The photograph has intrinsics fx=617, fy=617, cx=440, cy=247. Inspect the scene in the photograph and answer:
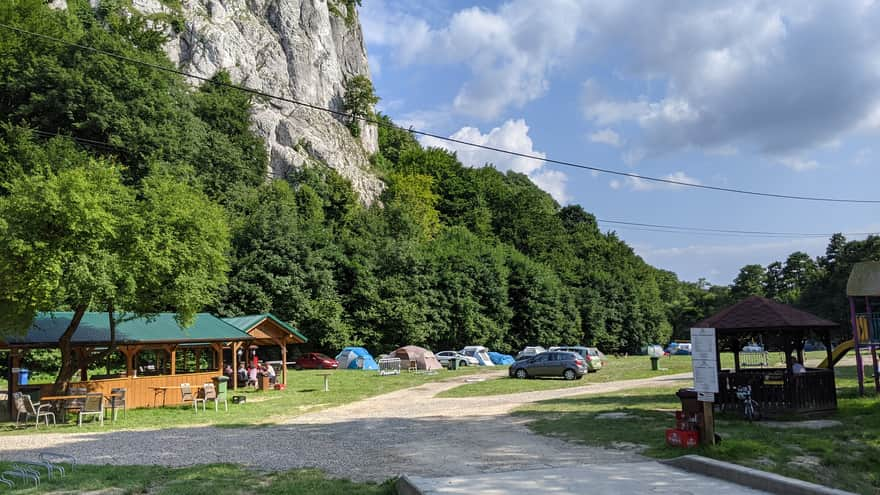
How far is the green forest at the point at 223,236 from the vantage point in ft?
60.7

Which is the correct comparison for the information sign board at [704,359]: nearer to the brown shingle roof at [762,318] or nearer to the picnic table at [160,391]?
the brown shingle roof at [762,318]

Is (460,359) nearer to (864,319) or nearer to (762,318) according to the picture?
(864,319)

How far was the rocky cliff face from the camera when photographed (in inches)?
2589

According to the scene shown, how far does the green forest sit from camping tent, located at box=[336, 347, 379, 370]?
2.59m

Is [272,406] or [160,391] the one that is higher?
[160,391]

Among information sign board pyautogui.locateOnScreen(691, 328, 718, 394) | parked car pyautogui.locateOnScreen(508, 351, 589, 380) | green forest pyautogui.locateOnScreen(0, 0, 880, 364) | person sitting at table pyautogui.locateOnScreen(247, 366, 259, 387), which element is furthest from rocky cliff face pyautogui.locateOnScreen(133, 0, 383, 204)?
information sign board pyautogui.locateOnScreen(691, 328, 718, 394)

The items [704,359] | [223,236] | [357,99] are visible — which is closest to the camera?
[704,359]

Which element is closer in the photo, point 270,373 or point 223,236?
point 223,236

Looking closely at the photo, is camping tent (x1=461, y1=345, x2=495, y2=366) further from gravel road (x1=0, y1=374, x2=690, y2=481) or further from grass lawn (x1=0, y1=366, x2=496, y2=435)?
gravel road (x1=0, y1=374, x2=690, y2=481)

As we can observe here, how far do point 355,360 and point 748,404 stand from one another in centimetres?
3091

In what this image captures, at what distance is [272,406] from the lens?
21703 millimetres

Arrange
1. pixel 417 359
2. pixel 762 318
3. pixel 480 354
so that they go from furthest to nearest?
pixel 480 354 → pixel 417 359 → pixel 762 318

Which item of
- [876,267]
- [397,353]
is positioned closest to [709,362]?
[876,267]

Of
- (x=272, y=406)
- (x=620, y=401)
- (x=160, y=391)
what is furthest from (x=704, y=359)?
(x=160, y=391)
